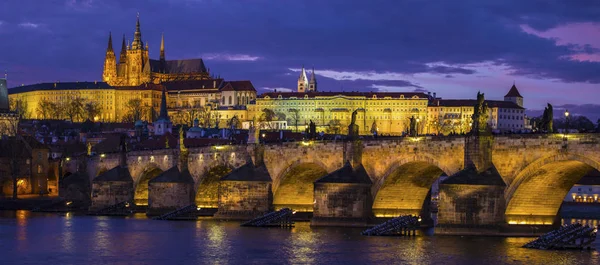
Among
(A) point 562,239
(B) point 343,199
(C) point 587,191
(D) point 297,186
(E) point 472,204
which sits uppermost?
(D) point 297,186

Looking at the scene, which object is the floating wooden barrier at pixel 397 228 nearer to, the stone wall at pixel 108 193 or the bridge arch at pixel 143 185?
the bridge arch at pixel 143 185

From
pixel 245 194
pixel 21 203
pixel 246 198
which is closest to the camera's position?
pixel 245 194

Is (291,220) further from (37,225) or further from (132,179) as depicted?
(132,179)

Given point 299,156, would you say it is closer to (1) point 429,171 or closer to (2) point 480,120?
(1) point 429,171

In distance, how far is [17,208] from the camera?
88812 mm

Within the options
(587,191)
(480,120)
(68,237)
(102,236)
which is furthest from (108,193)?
(587,191)

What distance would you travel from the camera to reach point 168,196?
244 ft

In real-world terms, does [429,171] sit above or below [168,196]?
above

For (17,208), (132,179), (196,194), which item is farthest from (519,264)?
(17,208)

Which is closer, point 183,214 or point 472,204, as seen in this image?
point 472,204

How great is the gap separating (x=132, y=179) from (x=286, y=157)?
25.3 meters

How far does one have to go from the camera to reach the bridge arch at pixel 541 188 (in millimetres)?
45781

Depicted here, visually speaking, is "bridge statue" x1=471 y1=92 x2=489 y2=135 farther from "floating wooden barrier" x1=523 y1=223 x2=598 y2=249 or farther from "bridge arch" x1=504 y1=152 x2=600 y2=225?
"floating wooden barrier" x1=523 y1=223 x2=598 y2=249

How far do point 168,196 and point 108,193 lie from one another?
10.9m
